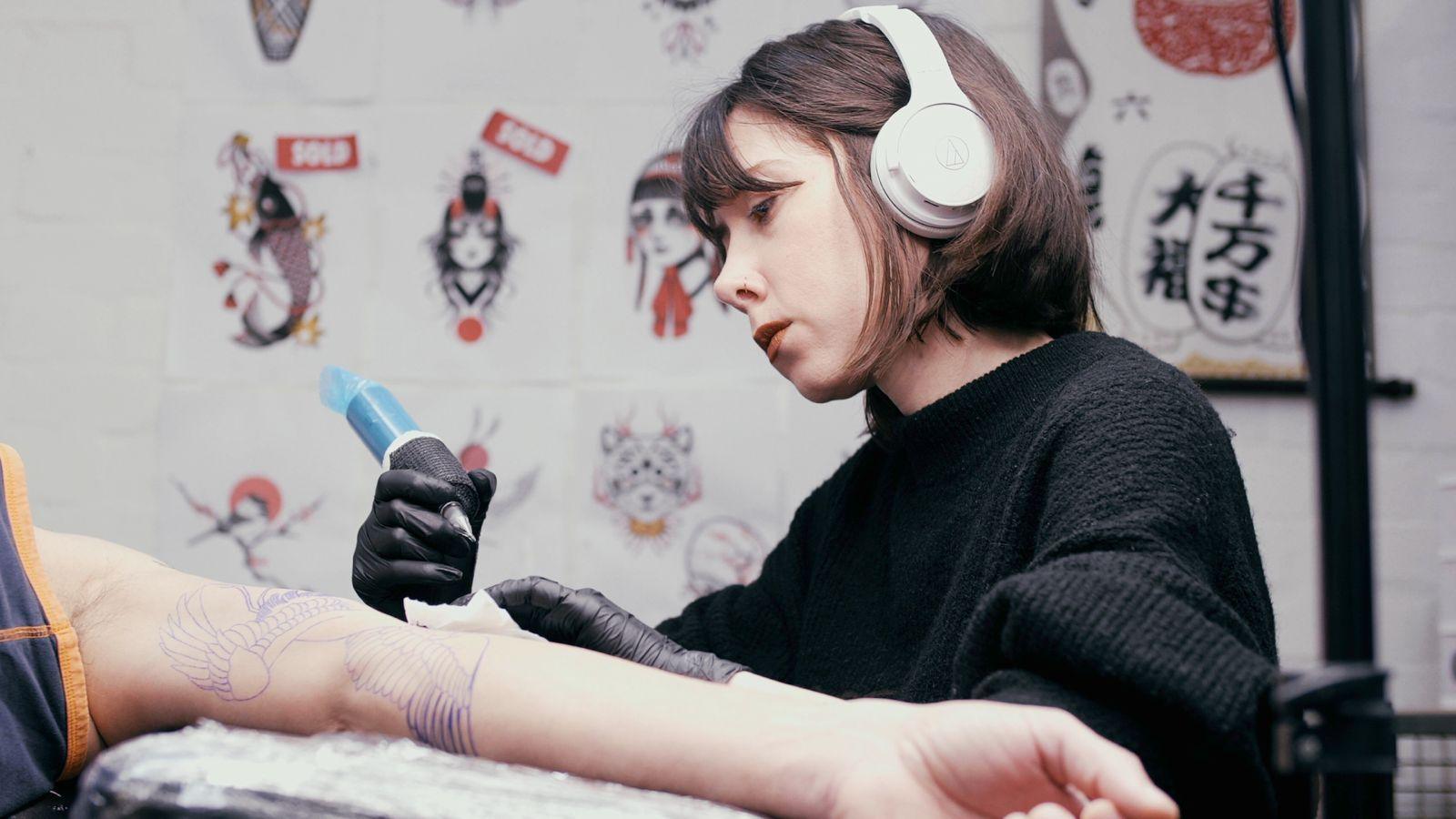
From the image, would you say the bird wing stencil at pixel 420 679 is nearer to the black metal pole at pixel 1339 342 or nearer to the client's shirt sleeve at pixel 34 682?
the client's shirt sleeve at pixel 34 682

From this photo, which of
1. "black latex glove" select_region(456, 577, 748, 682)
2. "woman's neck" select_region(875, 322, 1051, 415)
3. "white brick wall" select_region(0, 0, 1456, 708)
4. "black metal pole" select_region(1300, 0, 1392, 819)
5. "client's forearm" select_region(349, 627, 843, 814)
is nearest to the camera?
"black metal pole" select_region(1300, 0, 1392, 819)

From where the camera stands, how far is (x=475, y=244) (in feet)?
5.38

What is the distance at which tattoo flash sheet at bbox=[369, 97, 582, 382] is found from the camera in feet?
5.37

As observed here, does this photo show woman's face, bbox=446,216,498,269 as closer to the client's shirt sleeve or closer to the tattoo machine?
the tattoo machine

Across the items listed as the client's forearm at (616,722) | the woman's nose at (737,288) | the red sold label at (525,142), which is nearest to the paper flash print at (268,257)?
the red sold label at (525,142)

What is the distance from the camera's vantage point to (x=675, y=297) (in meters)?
1.63

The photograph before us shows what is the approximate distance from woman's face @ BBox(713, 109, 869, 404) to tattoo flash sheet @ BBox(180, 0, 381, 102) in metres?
0.94

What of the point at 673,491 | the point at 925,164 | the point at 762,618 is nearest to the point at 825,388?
the point at 925,164

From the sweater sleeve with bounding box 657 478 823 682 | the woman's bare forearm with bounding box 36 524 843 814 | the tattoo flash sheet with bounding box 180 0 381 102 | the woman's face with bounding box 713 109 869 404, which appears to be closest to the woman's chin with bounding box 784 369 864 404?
the woman's face with bounding box 713 109 869 404

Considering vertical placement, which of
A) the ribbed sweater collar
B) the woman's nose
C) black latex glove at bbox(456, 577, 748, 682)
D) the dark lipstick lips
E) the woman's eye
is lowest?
black latex glove at bbox(456, 577, 748, 682)

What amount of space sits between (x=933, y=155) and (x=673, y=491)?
0.83 m

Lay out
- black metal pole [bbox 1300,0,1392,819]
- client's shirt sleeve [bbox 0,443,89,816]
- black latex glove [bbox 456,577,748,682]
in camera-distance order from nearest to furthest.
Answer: black metal pole [bbox 1300,0,1392,819] < client's shirt sleeve [bbox 0,443,89,816] < black latex glove [bbox 456,577,748,682]

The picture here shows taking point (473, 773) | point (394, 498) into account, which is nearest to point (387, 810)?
point (473, 773)

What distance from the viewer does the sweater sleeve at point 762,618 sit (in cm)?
108
